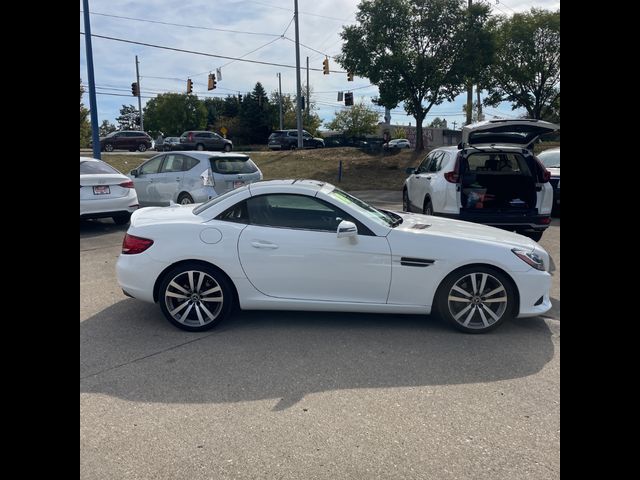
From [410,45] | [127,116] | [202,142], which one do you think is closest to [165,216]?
[410,45]

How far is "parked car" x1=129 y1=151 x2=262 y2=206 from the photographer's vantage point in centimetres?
1095

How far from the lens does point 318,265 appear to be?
15.7ft

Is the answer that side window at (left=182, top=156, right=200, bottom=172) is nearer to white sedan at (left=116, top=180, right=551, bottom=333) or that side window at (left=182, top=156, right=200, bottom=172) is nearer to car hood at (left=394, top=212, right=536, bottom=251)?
white sedan at (left=116, top=180, right=551, bottom=333)

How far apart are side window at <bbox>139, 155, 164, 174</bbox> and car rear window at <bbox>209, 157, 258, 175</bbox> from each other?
1.46m

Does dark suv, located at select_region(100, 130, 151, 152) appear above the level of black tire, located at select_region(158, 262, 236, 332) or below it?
above

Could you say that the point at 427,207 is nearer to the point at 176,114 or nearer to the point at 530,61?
the point at 530,61

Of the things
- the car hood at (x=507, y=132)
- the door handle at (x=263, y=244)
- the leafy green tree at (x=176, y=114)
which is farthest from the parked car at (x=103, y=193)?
Result: the leafy green tree at (x=176, y=114)

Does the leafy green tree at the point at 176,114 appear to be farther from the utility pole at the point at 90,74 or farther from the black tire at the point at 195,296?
the black tire at the point at 195,296

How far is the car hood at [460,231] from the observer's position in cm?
495

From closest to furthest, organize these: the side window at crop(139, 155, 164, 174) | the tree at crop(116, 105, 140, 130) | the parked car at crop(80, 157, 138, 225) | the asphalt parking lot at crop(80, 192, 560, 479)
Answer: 1. the asphalt parking lot at crop(80, 192, 560, 479)
2. the parked car at crop(80, 157, 138, 225)
3. the side window at crop(139, 155, 164, 174)
4. the tree at crop(116, 105, 140, 130)

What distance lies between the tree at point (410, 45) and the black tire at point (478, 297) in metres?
19.4

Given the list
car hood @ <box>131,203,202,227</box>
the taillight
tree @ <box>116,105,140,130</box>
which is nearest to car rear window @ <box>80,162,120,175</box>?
car hood @ <box>131,203,202,227</box>

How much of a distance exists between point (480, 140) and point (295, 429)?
7.91m
